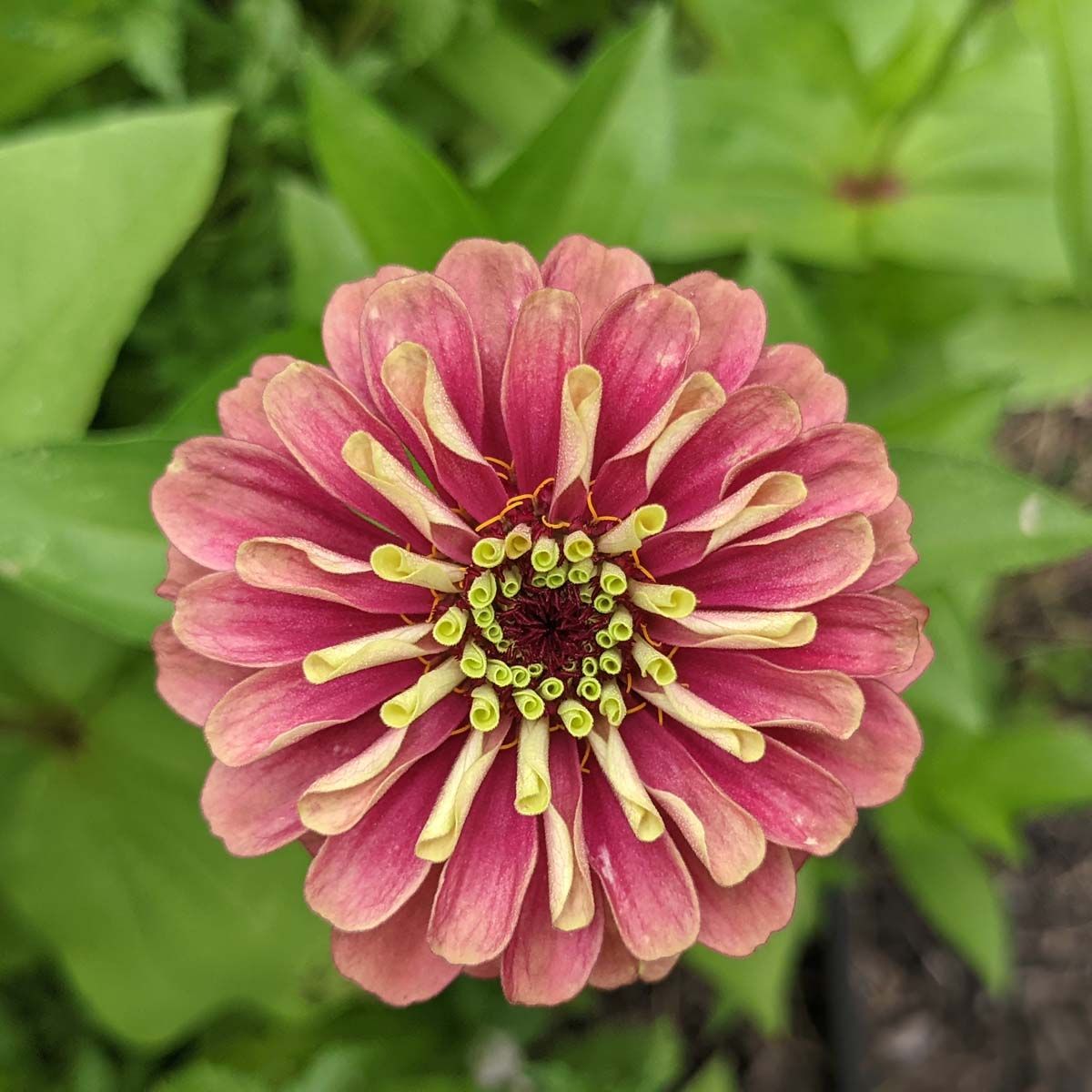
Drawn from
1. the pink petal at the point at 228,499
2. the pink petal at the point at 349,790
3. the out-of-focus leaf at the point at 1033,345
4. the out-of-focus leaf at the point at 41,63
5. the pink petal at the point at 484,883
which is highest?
the out-of-focus leaf at the point at 41,63

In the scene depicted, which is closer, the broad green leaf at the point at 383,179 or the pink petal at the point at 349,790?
the pink petal at the point at 349,790

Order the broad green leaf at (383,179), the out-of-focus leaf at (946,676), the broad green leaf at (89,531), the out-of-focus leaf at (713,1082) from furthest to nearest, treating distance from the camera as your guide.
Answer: the out-of-focus leaf at (713,1082) → the out-of-focus leaf at (946,676) → the broad green leaf at (383,179) → the broad green leaf at (89,531)

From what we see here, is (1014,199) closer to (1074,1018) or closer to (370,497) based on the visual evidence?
(370,497)

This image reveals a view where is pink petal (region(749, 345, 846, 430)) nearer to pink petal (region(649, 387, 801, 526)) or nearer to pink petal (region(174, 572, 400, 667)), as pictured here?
pink petal (region(649, 387, 801, 526))

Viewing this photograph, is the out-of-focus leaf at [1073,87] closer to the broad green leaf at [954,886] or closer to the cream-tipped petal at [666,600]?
the cream-tipped petal at [666,600]

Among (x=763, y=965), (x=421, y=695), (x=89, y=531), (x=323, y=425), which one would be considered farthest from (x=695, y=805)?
(x=763, y=965)

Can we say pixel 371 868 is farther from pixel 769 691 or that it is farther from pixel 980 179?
pixel 980 179

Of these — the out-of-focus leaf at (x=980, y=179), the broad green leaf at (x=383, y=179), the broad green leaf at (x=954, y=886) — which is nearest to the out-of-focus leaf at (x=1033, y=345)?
the out-of-focus leaf at (x=980, y=179)
